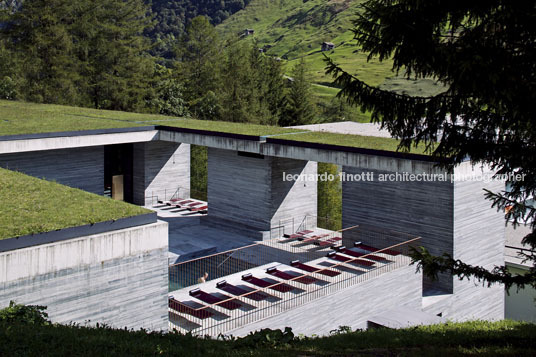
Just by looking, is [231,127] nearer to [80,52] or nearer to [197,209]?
[197,209]

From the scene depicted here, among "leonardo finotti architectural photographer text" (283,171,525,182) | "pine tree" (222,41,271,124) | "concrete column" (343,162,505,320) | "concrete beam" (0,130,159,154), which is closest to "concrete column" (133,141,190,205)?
"concrete beam" (0,130,159,154)

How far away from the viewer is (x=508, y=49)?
7.88 metres

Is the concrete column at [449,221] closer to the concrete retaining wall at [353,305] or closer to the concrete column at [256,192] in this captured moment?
the concrete retaining wall at [353,305]

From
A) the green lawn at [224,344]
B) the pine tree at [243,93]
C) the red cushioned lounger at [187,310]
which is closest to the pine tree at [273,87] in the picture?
the pine tree at [243,93]

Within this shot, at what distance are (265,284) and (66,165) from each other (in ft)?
38.1

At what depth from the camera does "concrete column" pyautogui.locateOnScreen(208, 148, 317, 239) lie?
22.2m

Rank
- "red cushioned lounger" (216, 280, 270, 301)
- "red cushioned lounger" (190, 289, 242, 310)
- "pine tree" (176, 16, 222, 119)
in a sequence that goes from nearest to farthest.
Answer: "red cushioned lounger" (190, 289, 242, 310) < "red cushioned lounger" (216, 280, 270, 301) < "pine tree" (176, 16, 222, 119)

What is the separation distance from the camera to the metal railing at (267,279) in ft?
45.5

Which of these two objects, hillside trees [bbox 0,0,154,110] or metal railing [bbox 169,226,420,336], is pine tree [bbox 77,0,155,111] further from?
metal railing [bbox 169,226,420,336]

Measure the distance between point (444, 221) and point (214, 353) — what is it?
11.9 meters

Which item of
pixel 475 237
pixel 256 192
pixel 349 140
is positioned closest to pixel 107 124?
pixel 256 192

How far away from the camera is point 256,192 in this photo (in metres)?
22.5

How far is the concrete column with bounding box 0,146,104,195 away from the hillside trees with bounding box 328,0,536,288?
17.2 meters

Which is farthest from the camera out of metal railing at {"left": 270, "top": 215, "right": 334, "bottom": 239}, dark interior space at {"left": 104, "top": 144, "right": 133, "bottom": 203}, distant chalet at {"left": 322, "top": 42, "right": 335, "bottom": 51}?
distant chalet at {"left": 322, "top": 42, "right": 335, "bottom": 51}
